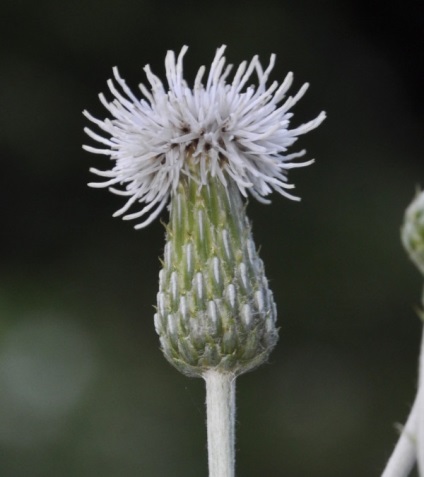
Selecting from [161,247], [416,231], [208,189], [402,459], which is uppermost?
[161,247]

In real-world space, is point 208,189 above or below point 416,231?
above

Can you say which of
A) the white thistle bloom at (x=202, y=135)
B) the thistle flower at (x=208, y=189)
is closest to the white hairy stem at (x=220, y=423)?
the thistle flower at (x=208, y=189)

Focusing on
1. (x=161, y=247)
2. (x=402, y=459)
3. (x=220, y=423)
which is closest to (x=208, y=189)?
(x=220, y=423)

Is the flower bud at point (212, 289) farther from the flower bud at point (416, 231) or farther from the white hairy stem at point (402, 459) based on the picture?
the flower bud at point (416, 231)

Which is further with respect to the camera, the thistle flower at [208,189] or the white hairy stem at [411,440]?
the thistle flower at [208,189]

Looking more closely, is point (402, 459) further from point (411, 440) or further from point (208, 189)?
point (208, 189)

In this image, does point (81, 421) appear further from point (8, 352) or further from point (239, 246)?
point (239, 246)

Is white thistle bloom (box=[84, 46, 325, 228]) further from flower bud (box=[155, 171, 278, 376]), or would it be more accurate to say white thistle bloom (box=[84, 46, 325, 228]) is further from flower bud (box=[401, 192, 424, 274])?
flower bud (box=[401, 192, 424, 274])
